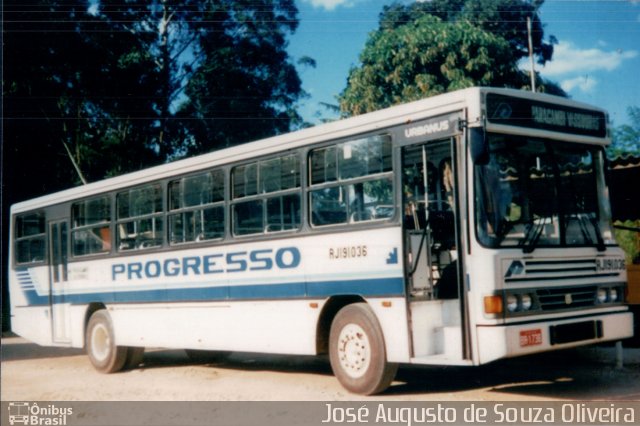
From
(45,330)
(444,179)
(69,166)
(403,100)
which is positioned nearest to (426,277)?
(444,179)

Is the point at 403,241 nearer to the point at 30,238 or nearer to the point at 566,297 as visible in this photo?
the point at 566,297

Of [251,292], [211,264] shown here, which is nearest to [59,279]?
[211,264]

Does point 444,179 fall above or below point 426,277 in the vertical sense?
above

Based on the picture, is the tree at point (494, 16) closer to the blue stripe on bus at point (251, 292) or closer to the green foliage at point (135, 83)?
the green foliage at point (135, 83)

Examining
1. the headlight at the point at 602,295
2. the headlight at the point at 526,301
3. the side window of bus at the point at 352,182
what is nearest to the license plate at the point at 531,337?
the headlight at the point at 526,301

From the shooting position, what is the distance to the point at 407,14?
931 inches

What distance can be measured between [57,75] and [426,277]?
1193cm

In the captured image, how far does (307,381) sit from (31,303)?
6.40m

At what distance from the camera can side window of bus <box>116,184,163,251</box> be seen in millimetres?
10758

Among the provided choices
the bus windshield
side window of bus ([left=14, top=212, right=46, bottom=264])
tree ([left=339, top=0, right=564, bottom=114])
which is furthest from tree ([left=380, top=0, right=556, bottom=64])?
the bus windshield

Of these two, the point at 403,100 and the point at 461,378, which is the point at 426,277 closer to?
the point at 461,378

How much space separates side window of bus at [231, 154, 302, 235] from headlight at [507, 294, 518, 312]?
275 centimetres

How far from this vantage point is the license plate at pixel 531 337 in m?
6.68

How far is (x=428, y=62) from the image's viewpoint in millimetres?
20203
